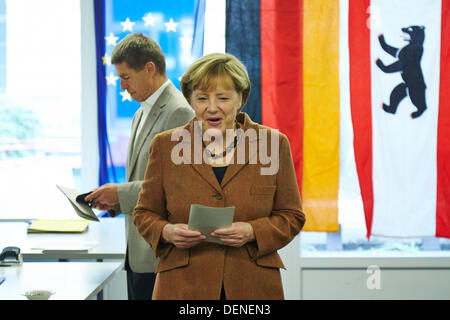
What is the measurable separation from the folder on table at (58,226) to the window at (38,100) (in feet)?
1.63

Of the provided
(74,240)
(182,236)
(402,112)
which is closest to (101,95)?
(74,240)

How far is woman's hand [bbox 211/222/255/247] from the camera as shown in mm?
1423

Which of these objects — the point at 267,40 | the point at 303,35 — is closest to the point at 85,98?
the point at 267,40

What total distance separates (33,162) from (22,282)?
1.62 metres

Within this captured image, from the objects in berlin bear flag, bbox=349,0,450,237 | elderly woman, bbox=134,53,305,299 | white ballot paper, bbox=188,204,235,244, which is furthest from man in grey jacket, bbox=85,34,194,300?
berlin bear flag, bbox=349,0,450,237

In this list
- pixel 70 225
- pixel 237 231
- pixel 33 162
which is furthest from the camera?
pixel 33 162

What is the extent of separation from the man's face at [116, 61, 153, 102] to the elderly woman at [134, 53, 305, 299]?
26.0 inches

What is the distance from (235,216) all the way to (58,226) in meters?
1.76

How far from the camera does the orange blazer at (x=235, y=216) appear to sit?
1.45 m

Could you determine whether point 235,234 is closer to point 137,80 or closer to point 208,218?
point 208,218

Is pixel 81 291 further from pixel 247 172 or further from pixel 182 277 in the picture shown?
pixel 247 172

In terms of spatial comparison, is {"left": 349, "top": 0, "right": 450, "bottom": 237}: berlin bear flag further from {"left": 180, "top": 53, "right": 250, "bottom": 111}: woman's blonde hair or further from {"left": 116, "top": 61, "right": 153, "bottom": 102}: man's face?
{"left": 180, "top": 53, "right": 250, "bottom": 111}: woman's blonde hair

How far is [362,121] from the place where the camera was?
3225mm

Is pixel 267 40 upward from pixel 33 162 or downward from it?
upward
